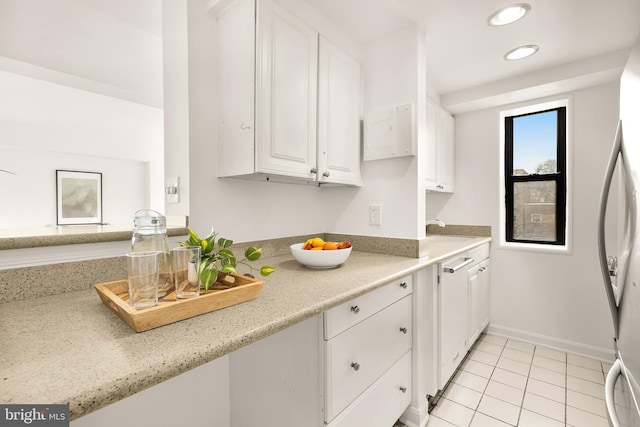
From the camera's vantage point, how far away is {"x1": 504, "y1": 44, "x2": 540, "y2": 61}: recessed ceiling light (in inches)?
77.2

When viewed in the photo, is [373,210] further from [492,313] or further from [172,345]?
[492,313]

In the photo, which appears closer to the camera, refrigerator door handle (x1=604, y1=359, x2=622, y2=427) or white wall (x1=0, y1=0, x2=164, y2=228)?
refrigerator door handle (x1=604, y1=359, x2=622, y2=427)

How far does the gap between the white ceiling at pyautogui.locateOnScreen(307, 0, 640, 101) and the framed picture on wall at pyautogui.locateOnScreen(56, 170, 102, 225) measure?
13.4 ft

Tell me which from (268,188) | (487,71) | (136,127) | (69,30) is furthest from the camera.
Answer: (136,127)

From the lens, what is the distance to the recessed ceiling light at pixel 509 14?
1.57 m

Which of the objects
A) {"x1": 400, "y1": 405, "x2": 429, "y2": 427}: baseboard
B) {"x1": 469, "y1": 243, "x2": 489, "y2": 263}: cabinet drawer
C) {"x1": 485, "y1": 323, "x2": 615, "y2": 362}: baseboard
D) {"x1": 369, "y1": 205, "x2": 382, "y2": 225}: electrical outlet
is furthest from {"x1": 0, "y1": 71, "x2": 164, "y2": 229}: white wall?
{"x1": 485, "y1": 323, "x2": 615, "y2": 362}: baseboard

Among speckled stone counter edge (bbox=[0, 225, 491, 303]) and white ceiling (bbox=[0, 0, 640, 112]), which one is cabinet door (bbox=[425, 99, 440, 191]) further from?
speckled stone counter edge (bbox=[0, 225, 491, 303])

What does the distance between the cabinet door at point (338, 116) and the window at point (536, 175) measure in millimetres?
1822

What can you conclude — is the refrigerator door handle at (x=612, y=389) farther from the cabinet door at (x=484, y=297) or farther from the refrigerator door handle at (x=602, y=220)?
the cabinet door at (x=484, y=297)

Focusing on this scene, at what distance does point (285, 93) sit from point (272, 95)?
84mm

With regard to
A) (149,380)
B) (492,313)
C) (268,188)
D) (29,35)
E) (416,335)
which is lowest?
(492,313)

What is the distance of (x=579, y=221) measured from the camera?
7.75 ft

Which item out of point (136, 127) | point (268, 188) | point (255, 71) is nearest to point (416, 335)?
point (268, 188)

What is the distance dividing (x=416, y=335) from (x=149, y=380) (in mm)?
1309
